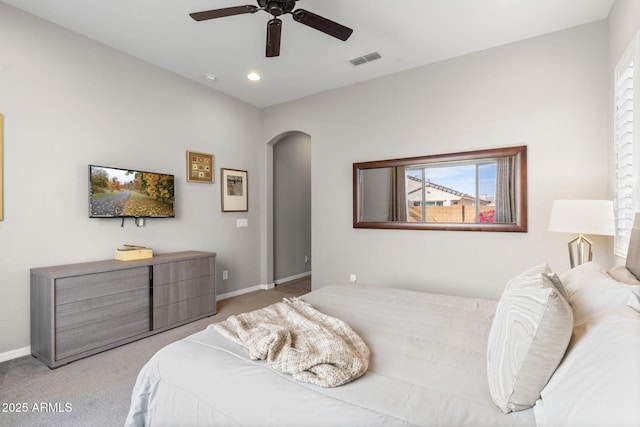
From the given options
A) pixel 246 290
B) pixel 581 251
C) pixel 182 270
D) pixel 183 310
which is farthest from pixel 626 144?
pixel 246 290

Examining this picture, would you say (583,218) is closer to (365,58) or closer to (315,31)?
(365,58)

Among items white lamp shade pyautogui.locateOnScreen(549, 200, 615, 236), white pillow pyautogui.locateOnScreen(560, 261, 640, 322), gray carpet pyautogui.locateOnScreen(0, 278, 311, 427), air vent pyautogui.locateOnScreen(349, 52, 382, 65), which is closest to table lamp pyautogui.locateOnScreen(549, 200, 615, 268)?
white lamp shade pyautogui.locateOnScreen(549, 200, 615, 236)

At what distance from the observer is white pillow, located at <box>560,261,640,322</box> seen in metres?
1.02

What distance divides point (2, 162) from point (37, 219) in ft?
1.72

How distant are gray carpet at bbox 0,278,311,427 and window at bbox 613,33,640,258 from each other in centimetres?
353

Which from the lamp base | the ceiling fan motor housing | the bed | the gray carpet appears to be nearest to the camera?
the bed

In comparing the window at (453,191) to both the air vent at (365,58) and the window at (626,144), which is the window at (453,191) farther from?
the air vent at (365,58)

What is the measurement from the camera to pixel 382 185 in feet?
12.4

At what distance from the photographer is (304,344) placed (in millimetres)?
1343

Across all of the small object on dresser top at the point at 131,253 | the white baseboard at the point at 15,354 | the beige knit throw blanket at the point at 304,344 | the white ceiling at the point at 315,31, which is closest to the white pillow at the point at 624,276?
the beige knit throw blanket at the point at 304,344

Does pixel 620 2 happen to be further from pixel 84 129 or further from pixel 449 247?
pixel 84 129

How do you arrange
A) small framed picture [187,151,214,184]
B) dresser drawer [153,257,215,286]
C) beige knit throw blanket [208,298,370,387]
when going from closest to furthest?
beige knit throw blanket [208,298,370,387], dresser drawer [153,257,215,286], small framed picture [187,151,214,184]

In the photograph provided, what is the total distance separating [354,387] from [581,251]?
241cm

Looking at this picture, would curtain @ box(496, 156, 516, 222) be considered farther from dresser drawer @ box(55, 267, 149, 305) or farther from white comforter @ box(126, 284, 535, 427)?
dresser drawer @ box(55, 267, 149, 305)
